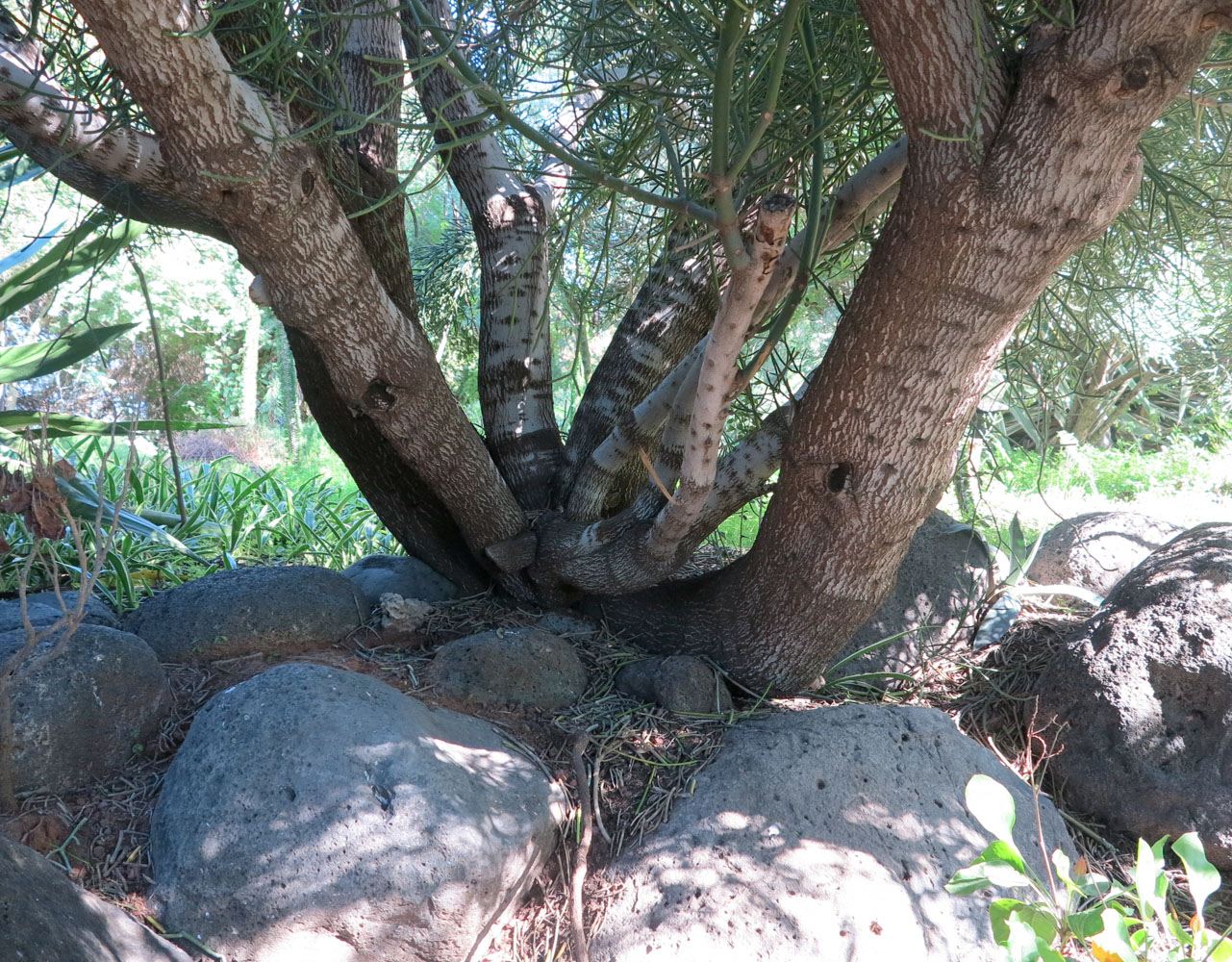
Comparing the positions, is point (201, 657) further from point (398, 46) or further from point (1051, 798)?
point (1051, 798)

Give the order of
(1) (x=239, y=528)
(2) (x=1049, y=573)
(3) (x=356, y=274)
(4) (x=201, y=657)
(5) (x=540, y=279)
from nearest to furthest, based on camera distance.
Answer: (3) (x=356, y=274) → (4) (x=201, y=657) → (5) (x=540, y=279) → (2) (x=1049, y=573) → (1) (x=239, y=528)

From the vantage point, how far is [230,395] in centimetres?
1631

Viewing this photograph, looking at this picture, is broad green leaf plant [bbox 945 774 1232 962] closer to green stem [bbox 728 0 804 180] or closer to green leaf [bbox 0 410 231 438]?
green stem [bbox 728 0 804 180]

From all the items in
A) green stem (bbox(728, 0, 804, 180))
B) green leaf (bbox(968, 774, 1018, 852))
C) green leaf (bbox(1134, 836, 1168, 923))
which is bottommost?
green leaf (bbox(1134, 836, 1168, 923))

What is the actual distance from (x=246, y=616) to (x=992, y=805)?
2300 mm

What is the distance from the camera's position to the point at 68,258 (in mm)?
3158

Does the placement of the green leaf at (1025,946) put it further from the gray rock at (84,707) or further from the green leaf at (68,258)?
the green leaf at (68,258)

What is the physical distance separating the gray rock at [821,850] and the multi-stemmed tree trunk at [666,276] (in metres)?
0.38

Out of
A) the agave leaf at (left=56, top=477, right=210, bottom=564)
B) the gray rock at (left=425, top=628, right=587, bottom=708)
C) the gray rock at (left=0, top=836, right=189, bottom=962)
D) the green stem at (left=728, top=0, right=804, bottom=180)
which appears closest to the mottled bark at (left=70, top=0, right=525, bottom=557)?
the gray rock at (left=425, top=628, right=587, bottom=708)

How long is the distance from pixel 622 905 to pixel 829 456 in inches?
47.5

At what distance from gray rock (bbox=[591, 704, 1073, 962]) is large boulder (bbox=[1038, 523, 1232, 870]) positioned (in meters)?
0.22

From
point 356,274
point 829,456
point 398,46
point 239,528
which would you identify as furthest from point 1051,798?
point 239,528

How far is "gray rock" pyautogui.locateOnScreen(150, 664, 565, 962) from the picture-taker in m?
1.79

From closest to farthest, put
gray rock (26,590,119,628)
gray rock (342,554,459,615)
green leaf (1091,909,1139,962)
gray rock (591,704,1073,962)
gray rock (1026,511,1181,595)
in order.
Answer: green leaf (1091,909,1139,962) → gray rock (591,704,1073,962) → gray rock (26,590,119,628) → gray rock (342,554,459,615) → gray rock (1026,511,1181,595)
